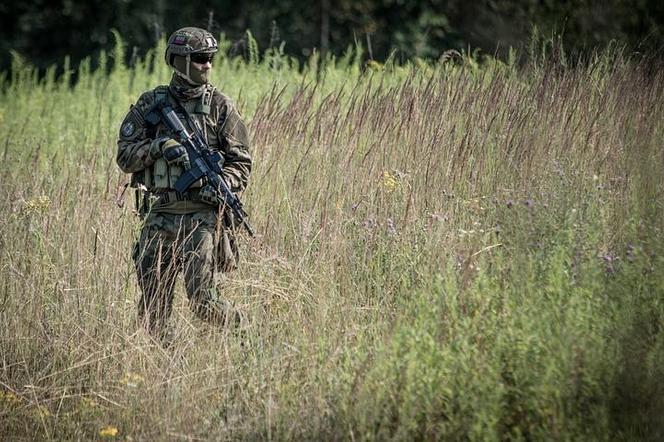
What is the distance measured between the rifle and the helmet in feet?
0.62

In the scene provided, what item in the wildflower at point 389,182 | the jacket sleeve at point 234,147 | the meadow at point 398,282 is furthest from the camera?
the wildflower at point 389,182

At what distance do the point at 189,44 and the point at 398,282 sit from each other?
5.29ft

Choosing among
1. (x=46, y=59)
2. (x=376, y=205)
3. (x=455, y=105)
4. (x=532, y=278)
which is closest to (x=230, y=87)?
(x=455, y=105)

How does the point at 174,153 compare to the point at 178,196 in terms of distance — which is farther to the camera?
the point at 178,196

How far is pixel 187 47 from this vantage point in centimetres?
552

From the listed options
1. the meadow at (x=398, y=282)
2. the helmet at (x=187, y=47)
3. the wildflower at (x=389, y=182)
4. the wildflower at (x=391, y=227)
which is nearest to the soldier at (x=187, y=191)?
the helmet at (x=187, y=47)

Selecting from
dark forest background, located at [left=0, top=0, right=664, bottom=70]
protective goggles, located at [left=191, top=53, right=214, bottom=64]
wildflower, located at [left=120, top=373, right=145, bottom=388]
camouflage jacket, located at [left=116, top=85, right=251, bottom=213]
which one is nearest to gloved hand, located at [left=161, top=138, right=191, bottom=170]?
camouflage jacket, located at [left=116, top=85, right=251, bottom=213]

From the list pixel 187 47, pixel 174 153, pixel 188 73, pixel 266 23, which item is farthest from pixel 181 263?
pixel 266 23

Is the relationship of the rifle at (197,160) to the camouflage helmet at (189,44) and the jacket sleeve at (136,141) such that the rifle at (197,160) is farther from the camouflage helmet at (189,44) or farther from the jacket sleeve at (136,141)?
the camouflage helmet at (189,44)

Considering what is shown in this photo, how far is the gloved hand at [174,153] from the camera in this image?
5.41 m

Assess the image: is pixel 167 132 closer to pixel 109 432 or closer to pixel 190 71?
pixel 190 71

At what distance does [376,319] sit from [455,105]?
7.11 ft

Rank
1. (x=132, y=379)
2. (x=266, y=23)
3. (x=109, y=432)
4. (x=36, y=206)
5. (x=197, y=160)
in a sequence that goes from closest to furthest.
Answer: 1. (x=109, y=432)
2. (x=132, y=379)
3. (x=197, y=160)
4. (x=36, y=206)
5. (x=266, y=23)

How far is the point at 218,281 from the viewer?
5629mm
